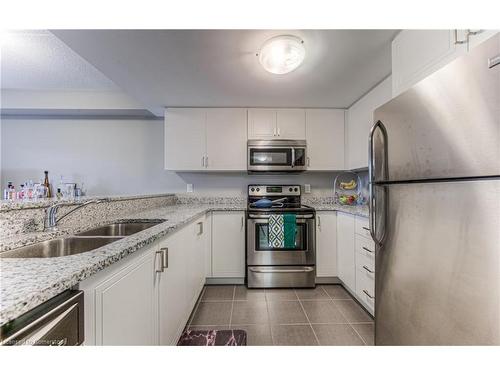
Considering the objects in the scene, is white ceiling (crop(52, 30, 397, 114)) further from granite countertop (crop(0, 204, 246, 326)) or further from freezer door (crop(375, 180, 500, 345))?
granite countertop (crop(0, 204, 246, 326))

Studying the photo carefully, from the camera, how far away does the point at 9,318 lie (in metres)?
0.44

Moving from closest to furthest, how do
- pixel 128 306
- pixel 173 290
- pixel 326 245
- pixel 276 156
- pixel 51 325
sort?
pixel 51 325 → pixel 128 306 → pixel 173 290 → pixel 326 245 → pixel 276 156

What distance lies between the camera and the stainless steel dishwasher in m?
0.46

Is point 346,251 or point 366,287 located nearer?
point 366,287

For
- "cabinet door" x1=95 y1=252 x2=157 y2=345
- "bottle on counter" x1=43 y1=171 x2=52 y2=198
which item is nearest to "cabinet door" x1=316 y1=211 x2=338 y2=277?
"cabinet door" x1=95 y1=252 x2=157 y2=345

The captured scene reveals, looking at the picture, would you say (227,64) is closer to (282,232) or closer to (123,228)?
(123,228)

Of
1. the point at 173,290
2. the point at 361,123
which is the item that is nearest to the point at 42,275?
the point at 173,290

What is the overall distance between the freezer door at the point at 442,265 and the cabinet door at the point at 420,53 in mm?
699

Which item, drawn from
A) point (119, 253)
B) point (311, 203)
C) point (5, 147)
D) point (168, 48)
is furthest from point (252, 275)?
point (5, 147)

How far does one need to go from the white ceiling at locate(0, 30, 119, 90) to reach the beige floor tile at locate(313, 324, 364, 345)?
3347 mm

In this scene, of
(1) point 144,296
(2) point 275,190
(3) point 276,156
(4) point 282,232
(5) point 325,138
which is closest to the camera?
(1) point 144,296

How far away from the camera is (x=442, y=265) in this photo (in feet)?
2.65

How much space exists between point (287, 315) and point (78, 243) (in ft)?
5.52
